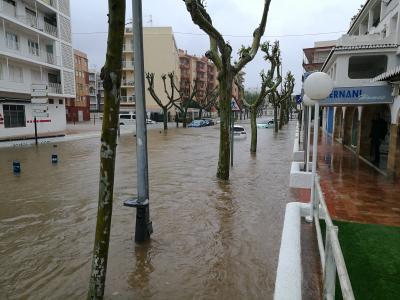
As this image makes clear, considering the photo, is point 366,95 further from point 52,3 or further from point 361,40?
point 52,3

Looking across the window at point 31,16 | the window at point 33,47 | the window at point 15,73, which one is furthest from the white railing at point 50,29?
the window at point 15,73

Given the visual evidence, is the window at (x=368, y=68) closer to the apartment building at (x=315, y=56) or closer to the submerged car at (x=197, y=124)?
the apartment building at (x=315, y=56)

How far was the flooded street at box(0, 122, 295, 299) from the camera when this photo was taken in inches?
182

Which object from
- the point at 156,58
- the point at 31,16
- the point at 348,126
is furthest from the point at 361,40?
the point at 156,58

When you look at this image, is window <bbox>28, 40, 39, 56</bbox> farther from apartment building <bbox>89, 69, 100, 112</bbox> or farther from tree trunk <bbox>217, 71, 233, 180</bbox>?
apartment building <bbox>89, 69, 100, 112</bbox>

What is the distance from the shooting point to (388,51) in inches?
488

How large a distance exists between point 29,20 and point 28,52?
2678 mm

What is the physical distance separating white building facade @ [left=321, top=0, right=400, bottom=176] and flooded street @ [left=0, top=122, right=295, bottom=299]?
3339mm

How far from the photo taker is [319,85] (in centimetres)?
576

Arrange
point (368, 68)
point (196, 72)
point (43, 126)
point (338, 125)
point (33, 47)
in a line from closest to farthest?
point (368, 68) < point (338, 125) < point (33, 47) < point (43, 126) < point (196, 72)

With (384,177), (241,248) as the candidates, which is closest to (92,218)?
(241,248)

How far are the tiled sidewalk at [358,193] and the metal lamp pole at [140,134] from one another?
11.9 ft

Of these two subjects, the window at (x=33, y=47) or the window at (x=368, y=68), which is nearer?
the window at (x=368, y=68)

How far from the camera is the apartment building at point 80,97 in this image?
6419 cm
